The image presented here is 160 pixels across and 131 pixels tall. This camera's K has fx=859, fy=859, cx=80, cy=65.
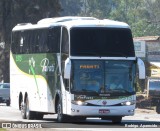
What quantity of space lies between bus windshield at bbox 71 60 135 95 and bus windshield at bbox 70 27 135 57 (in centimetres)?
38

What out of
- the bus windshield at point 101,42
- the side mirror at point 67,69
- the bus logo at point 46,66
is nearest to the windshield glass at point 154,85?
the bus logo at point 46,66

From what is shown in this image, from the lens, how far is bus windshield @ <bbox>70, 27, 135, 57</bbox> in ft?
98.9

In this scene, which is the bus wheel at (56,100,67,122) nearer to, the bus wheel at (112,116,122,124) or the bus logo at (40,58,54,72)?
the bus logo at (40,58,54,72)

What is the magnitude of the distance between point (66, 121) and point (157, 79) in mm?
30727

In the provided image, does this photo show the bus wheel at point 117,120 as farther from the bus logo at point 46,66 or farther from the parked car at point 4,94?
the parked car at point 4,94

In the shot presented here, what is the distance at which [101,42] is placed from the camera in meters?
30.5

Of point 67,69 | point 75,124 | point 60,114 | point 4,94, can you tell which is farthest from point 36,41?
point 4,94

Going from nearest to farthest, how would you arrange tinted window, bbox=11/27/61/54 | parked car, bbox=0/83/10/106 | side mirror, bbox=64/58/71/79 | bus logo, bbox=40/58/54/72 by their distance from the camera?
side mirror, bbox=64/58/71/79 < tinted window, bbox=11/27/61/54 < bus logo, bbox=40/58/54/72 < parked car, bbox=0/83/10/106

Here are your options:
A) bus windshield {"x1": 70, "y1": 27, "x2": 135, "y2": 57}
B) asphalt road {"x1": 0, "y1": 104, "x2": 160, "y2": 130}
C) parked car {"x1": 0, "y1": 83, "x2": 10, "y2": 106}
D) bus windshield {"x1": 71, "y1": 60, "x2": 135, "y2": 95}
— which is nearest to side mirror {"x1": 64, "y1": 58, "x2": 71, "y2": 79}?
bus windshield {"x1": 71, "y1": 60, "x2": 135, "y2": 95}

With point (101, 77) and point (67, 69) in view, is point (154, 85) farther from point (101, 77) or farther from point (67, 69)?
point (67, 69)

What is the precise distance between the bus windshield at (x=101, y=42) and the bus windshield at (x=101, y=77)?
0.38m

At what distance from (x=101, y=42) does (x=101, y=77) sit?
135 cm

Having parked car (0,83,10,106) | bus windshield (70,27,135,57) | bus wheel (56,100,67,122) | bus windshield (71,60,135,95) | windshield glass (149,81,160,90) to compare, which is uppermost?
A: bus windshield (70,27,135,57)

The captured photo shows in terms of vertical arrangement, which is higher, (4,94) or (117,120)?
(117,120)
